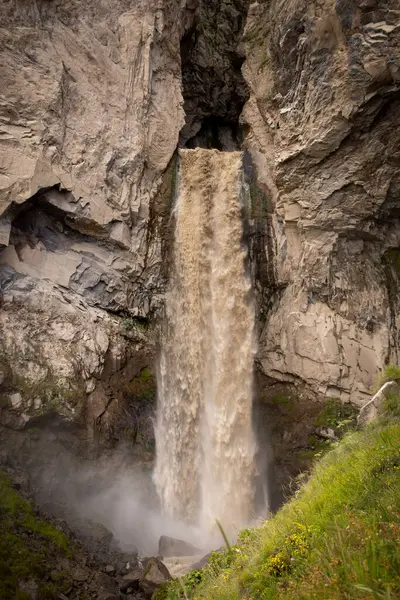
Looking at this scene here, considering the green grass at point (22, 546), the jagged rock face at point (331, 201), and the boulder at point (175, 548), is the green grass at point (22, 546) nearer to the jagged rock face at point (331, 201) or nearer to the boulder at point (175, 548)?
the boulder at point (175, 548)

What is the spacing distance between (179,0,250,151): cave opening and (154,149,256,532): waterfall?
7738mm

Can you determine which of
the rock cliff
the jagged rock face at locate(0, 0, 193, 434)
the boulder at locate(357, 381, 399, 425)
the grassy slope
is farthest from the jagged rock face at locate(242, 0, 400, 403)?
the grassy slope

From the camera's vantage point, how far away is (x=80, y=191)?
14039mm

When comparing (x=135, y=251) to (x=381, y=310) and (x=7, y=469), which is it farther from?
(x=381, y=310)

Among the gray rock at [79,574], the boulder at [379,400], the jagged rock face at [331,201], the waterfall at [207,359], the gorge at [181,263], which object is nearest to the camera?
the boulder at [379,400]

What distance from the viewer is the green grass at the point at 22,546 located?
8.16m

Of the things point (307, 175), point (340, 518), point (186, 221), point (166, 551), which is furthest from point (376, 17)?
point (166, 551)

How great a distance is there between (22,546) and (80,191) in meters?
10.2

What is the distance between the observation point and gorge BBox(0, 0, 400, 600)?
12.7 m

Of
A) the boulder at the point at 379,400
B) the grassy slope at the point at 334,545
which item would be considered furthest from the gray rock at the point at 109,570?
the boulder at the point at 379,400

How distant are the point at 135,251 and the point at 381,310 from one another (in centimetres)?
886

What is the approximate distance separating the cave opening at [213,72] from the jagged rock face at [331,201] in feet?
23.1

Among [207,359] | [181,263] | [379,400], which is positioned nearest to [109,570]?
[207,359]

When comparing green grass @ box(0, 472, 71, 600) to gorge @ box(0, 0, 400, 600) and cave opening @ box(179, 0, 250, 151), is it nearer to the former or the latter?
gorge @ box(0, 0, 400, 600)
